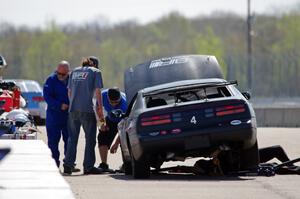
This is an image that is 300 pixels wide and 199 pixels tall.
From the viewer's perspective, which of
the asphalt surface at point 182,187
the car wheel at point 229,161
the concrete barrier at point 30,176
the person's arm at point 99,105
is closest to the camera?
the concrete barrier at point 30,176

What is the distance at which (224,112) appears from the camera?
55.2ft

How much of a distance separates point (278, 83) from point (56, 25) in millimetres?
79041

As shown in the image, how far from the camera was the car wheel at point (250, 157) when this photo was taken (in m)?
17.3

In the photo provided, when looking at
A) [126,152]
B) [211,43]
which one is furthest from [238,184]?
[211,43]

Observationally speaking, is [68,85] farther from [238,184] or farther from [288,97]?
[288,97]

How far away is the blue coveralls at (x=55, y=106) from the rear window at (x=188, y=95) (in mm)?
1879

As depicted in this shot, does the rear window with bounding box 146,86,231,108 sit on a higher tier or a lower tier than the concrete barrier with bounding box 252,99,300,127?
higher

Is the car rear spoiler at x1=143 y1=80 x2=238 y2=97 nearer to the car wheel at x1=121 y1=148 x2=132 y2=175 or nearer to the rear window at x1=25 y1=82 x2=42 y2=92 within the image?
the car wheel at x1=121 y1=148 x2=132 y2=175

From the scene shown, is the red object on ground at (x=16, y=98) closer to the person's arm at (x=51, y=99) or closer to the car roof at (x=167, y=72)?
the person's arm at (x=51, y=99)

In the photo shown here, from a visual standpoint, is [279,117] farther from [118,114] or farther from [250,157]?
[250,157]

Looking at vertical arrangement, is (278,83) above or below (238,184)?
below

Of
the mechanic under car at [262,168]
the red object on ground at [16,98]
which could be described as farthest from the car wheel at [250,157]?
the red object on ground at [16,98]

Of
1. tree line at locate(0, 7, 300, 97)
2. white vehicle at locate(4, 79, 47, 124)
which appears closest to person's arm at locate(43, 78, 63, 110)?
white vehicle at locate(4, 79, 47, 124)

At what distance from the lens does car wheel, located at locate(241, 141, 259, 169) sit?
56.6ft
